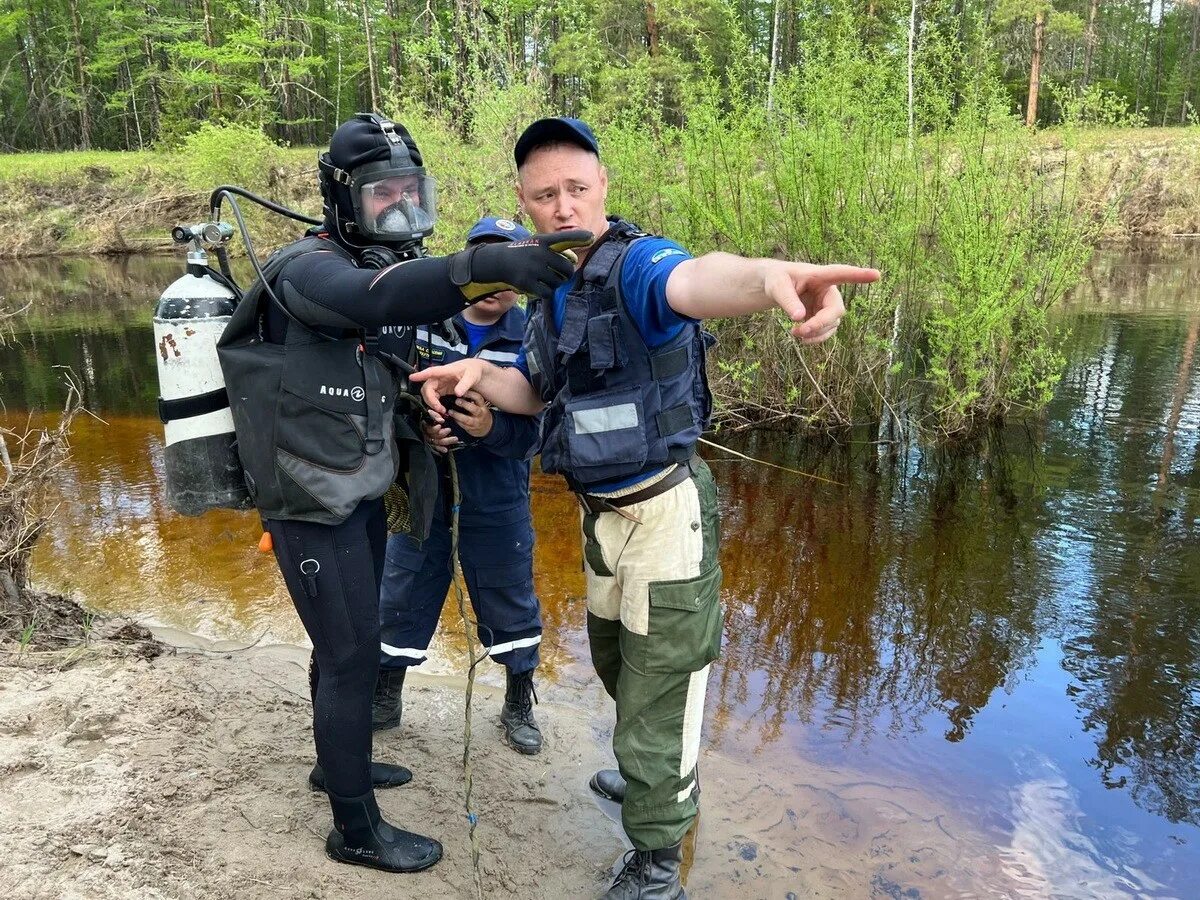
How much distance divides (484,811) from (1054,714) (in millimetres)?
2631

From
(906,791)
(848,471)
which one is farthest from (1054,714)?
(848,471)

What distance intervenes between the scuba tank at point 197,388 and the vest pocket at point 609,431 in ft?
3.39

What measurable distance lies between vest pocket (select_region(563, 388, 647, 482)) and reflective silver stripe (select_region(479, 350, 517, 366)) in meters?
1.02

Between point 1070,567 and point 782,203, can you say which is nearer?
point 1070,567

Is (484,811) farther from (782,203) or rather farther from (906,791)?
(782,203)

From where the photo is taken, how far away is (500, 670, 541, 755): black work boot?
342 centimetres

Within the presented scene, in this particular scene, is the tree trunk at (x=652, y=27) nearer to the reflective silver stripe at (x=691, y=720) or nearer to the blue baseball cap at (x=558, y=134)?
the blue baseball cap at (x=558, y=134)

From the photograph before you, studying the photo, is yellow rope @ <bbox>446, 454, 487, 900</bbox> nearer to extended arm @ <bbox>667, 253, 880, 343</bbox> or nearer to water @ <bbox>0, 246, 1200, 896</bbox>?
water @ <bbox>0, 246, 1200, 896</bbox>

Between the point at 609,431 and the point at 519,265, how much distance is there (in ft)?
1.97

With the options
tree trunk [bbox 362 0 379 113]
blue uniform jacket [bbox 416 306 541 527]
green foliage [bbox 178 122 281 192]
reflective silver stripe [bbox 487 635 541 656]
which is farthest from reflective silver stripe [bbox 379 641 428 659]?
green foliage [bbox 178 122 281 192]

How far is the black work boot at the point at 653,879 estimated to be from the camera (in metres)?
2.56

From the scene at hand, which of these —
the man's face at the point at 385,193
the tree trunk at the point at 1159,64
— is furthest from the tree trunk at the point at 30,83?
the tree trunk at the point at 1159,64

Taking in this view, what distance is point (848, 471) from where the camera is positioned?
714cm

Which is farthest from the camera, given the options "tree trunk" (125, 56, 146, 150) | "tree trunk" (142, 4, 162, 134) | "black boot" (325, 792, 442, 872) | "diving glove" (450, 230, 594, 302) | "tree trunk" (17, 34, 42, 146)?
"tree trunk" (17, 34, 42, 146)
